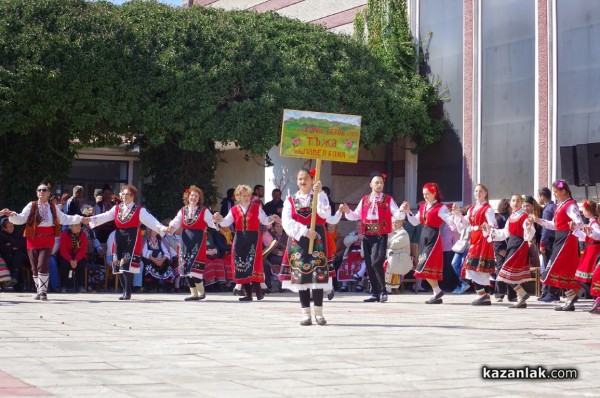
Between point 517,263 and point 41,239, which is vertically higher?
point 41,239

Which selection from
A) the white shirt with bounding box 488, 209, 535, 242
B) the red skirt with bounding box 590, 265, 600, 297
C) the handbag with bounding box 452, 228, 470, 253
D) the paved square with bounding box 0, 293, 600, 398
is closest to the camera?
the paved square with bounding box 0, 293, 600, 398

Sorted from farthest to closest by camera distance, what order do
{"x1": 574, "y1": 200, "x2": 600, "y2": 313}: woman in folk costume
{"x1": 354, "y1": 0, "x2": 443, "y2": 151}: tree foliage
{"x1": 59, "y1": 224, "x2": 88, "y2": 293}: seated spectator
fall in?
1. {"x1": 354, "y1": 0, "x2": 443, "y2": 151}: tree foliage
2. {"x1": 59, "y1": 224, "x2": 88, "y2": 293}: seated spectator
3. {"x1": 574, "y1": 200, "x2": 600, "y2": 313}: woman in folk costume

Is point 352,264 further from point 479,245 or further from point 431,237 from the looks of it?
point 479,245

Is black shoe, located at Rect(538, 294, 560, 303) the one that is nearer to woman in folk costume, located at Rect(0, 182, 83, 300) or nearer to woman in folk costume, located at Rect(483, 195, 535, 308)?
woman in folk costume, located at Rect(483, 195, 535, 308)

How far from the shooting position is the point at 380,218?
601 inches

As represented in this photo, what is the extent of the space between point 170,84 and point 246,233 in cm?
544

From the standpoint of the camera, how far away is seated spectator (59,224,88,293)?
56.9 ft

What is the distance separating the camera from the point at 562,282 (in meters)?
14.1

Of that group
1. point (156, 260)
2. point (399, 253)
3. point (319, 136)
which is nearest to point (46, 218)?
point (156, 260)

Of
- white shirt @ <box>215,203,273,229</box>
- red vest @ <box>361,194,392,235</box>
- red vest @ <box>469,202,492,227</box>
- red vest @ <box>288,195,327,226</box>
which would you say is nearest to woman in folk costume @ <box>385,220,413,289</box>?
red vest @ <box>361,194,392,235</box>

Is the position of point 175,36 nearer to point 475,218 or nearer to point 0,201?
point 0,201

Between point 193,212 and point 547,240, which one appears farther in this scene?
point 547,240

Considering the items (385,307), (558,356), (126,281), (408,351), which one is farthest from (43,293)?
(558,356)

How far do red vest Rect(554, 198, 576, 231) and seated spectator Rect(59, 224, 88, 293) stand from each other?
802cm
